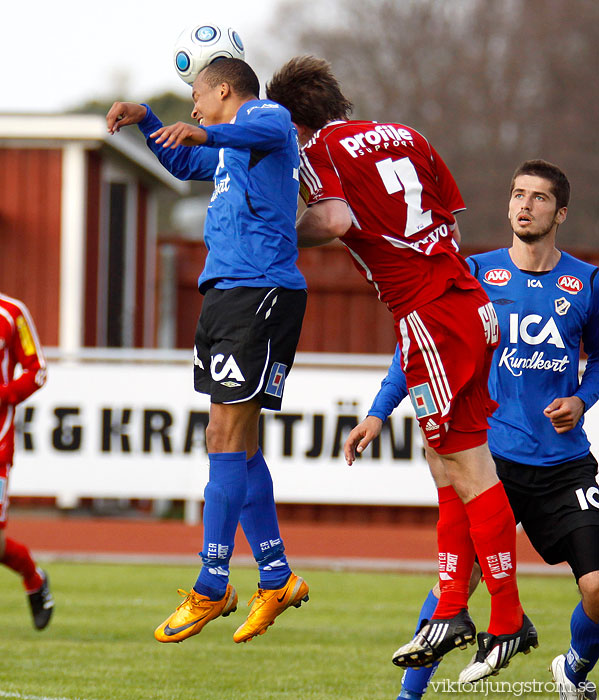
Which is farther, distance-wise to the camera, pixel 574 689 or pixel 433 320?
pixel 574 689

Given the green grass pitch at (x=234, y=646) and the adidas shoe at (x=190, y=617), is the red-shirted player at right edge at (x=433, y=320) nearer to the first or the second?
the adidas shoe at (x=190, y=617)

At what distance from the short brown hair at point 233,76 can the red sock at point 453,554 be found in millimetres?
1886

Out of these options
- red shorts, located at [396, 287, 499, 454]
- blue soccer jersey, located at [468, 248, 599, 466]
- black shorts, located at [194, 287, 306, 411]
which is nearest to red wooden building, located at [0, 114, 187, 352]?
blue soccer jersey, located at [468, 248, 599, 466]

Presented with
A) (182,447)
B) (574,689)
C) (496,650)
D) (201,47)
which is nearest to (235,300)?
(201,47)

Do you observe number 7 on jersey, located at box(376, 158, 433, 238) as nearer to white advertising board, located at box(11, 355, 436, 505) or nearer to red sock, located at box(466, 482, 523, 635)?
red sock, located at box(466, 482, 523, 635)

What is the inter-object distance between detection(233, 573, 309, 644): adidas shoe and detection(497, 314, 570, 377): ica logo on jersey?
1.40 m

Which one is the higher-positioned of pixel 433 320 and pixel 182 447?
pixel 433 320

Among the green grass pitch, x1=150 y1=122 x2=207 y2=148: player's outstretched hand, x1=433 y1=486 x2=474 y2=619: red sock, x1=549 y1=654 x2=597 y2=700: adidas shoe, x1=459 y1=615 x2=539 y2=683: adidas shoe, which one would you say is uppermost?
x1=150 y1=122 x2=207 y2=148: player's outstretched hand

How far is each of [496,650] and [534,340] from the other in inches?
56.9

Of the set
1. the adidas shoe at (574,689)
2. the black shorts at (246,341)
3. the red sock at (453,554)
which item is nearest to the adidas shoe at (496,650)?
the red sock at (453,554)

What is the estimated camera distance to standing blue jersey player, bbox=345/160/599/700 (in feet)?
17.4

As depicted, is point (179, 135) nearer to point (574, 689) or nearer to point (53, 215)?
point (574, 689)

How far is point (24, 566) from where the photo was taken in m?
7.43

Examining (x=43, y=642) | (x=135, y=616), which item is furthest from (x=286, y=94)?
(x=135, y=616)
